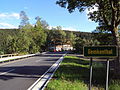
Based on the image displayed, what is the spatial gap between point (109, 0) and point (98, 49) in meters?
6.78

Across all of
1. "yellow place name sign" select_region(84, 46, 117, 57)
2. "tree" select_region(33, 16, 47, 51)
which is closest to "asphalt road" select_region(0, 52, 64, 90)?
"yellow place name sign" select_region(84, 46, 117, 57)

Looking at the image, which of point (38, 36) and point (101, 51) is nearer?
point (101, 51)

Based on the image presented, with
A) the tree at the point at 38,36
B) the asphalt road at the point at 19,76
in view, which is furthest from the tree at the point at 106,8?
the tree at the point at 38,36

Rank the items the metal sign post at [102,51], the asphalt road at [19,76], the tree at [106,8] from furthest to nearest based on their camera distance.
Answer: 1. the tree at [106,8]
2. the asphalt road at [19,76]
3. the metal sign post at [102,51]

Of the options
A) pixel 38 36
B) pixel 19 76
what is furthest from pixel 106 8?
pixel 38 36

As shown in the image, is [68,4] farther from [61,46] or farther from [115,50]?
[61,46]

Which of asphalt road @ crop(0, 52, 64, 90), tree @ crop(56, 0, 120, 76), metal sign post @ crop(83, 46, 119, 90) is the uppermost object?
tree @ crop(56, 0, 120, 76)

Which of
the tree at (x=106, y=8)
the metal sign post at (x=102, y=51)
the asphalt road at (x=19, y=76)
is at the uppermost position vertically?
the tree at (x=106, y=8)

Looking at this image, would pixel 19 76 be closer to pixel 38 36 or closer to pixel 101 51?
pixel 101 51

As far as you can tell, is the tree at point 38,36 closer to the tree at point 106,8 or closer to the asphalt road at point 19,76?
the asphalt road at point 19,76

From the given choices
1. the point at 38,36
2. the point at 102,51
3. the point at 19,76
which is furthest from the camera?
the point at 38,36

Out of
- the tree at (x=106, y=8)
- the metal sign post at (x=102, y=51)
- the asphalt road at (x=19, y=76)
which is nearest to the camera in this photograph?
the metal sign post at (x=102, y=51)

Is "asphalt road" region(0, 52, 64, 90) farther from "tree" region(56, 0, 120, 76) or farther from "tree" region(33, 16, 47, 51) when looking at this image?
"tree" region(33, 16, 47, 51)

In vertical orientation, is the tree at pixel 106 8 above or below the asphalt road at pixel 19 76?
above
